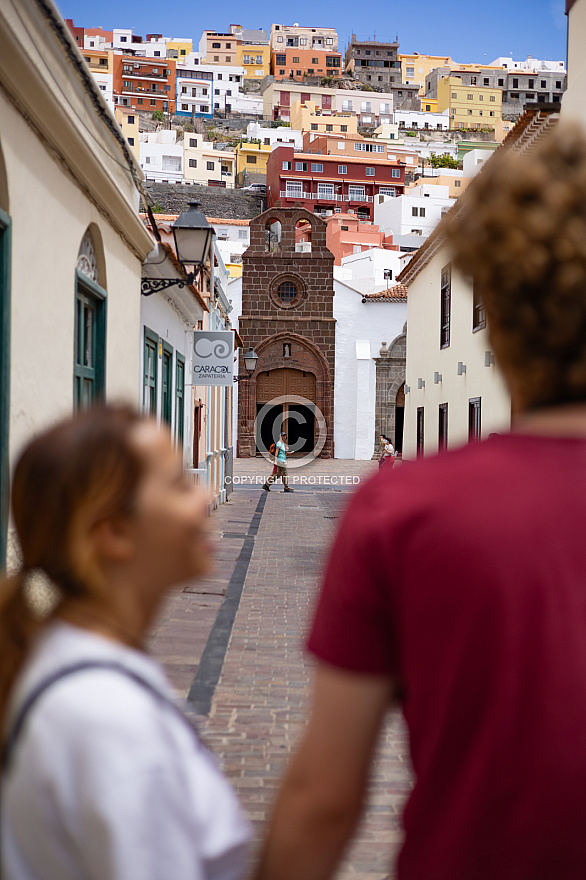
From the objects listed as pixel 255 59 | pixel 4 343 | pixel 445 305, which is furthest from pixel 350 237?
pixel 255 59

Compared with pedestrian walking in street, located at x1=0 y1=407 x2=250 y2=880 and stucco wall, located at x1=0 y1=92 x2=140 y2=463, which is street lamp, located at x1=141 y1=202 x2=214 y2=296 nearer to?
stucco wall, located at x1=0 y1=92 x2=140 y2=463

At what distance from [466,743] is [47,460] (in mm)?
674

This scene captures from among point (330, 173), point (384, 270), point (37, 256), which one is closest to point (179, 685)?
point (37, 256)

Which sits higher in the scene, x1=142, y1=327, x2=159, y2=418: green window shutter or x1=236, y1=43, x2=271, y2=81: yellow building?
x1=236, y1=43, x2=271, y2=81: yellow building

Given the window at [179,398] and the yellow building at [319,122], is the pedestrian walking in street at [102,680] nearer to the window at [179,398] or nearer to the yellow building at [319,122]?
the window at [179,398]

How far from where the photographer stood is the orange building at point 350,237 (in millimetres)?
56719

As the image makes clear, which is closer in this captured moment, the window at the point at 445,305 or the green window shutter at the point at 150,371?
the green window shutter at the point at 150,371

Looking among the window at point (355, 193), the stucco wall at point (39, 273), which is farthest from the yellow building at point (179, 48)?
the stucco wall at point (39, 273)

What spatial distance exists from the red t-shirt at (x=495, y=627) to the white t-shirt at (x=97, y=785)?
327 mm

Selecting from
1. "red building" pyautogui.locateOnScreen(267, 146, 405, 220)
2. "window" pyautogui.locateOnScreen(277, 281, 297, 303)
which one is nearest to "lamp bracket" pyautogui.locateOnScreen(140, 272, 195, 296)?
"window" pyautogui.locateOnScreen(277, 281, 297, 303)

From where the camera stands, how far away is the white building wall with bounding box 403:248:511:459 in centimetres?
1612

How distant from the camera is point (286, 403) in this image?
40.3m

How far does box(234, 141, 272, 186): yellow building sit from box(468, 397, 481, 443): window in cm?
7378

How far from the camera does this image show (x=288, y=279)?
3997 cm
